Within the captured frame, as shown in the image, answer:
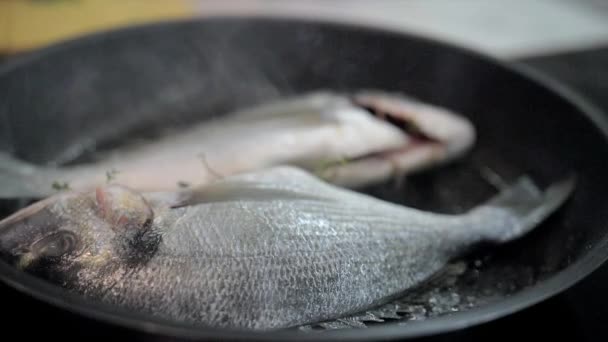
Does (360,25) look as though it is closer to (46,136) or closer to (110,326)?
(46,136)

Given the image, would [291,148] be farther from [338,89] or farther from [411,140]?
[338,89]

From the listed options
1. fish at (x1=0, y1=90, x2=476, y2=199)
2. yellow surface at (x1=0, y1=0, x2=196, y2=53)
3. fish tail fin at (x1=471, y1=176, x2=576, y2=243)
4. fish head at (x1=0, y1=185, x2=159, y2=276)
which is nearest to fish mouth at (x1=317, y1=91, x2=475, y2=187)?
fish at (x1=0, y1=90, x2=476, y2=199)

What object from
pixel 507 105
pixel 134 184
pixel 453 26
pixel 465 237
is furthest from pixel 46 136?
pixel 453 26

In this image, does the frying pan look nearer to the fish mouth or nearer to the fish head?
the fish mouth

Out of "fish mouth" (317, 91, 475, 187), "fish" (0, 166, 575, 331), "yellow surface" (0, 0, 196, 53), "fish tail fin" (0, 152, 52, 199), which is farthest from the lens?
"yellow surface" (0, 0, 196, 53)

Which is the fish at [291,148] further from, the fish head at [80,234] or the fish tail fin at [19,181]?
the fish head at [80,234]

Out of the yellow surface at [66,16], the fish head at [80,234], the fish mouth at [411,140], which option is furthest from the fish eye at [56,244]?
the yellow surface at [66,16]

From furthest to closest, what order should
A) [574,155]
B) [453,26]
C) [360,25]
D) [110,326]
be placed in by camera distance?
1. [453,26]
2. [360,25]
3. [574,155]
4. [110,326]
